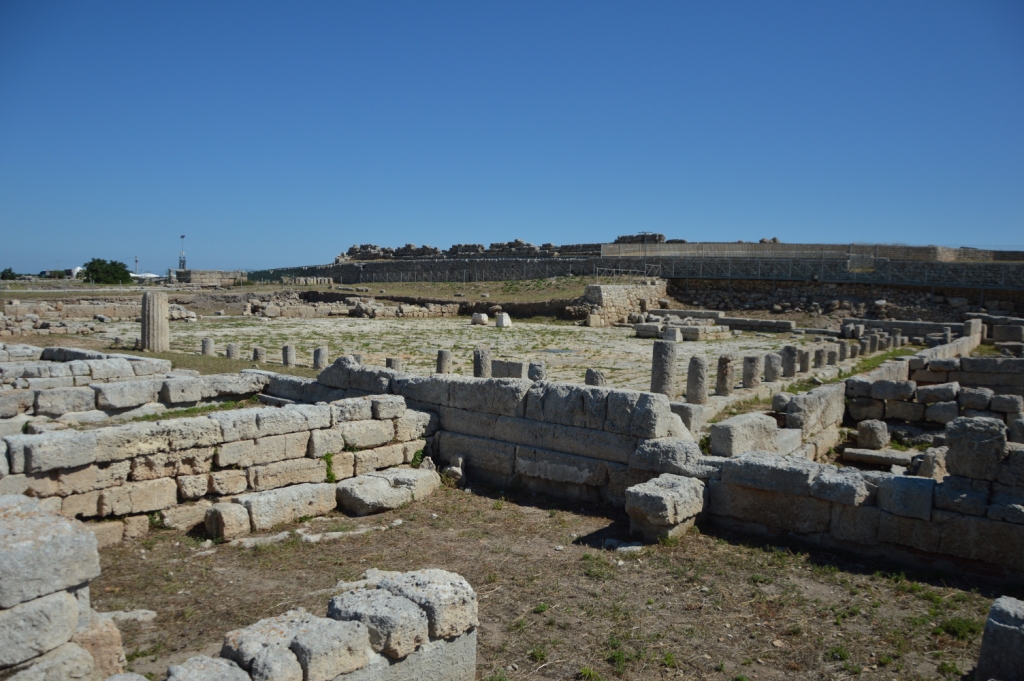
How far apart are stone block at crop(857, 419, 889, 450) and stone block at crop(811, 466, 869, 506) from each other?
19.3 feet

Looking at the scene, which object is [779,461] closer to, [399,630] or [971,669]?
[971,669]

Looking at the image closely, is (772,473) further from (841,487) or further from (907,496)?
(907,496)

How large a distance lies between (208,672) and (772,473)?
5.45 meters

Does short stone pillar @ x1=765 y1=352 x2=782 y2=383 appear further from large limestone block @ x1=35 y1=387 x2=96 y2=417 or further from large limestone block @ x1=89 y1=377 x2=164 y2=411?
large limestone block @ x1=35 y1=387 x2=96 y2=417

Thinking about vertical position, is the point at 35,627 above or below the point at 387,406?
below

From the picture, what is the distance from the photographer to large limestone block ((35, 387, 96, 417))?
1176 cm

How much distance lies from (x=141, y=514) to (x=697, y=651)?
5.83m

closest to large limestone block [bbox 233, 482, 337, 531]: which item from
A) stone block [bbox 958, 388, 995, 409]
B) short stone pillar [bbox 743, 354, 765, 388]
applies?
short stone pillar [bbox 743, 354, 765, 388]

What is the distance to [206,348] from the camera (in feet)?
70.4

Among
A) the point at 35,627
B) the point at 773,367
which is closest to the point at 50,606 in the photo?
the point at 35,627

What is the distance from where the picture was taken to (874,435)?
40.8ft

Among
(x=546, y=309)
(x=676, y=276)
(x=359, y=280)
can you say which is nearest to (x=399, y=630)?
(x=546, y=309)

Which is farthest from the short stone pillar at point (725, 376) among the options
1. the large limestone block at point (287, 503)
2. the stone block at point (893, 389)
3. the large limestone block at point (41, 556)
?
A: the large limestone block at point (41, 556)

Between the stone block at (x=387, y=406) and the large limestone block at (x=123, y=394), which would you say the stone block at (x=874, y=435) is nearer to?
the stone block at (x=387, y=406)
